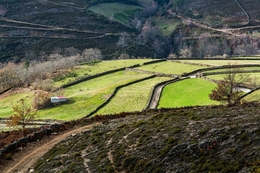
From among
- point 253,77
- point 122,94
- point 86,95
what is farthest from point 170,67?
point 253,77

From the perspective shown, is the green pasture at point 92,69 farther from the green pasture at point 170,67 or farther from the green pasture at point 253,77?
the green pasture at point 253,77

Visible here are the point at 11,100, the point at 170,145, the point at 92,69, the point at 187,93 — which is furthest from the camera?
the point at 92,69

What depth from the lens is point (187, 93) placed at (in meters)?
81.5

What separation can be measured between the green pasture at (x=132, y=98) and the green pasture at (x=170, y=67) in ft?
30.1

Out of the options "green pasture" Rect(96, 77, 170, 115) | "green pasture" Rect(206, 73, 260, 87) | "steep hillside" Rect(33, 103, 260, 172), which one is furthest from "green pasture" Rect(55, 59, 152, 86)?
"steep hillside" Rect(33, 103, 260, 172)

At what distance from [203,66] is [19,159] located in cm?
7879

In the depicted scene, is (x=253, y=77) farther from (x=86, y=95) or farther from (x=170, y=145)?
(x=170, y=145)

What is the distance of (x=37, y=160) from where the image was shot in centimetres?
3859

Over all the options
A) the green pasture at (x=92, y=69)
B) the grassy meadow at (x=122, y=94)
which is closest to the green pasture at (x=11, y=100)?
the grassy meadow at (x=122, y=94)

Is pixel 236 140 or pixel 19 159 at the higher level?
pixel 236 140

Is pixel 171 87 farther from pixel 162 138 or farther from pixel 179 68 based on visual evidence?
pixel 162 138

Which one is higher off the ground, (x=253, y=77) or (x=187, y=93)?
(x=253, y=77)

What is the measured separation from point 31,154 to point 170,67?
3203 inches

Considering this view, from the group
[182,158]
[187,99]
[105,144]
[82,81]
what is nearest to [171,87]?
[187,99]
